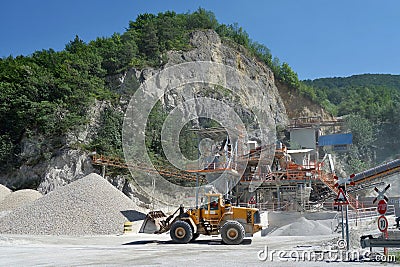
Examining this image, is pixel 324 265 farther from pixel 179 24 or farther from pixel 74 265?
pixel 179 24

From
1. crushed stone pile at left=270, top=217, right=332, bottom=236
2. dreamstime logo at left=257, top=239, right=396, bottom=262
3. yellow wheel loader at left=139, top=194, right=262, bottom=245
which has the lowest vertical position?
crushed stone pile at left=270, top=217, right=332, bottom=236

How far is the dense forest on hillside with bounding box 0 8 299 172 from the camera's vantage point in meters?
41.6

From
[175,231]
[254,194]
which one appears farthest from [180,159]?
[175,231]

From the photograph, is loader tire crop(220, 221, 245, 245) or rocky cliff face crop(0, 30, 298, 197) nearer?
loader tire crop(220, 221, 245, 245)

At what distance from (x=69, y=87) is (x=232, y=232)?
33.4 m

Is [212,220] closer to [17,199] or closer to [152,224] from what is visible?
[152,224]

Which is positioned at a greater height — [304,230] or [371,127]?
[371,127]

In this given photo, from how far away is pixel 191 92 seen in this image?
60.1 m

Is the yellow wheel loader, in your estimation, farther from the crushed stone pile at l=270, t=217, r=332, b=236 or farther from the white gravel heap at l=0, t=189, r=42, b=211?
the white gravel heap at l=0, t=189, r=42, b=211

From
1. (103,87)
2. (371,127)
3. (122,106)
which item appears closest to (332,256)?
(122,106)

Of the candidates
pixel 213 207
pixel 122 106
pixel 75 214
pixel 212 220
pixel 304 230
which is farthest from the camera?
pixel 122 106

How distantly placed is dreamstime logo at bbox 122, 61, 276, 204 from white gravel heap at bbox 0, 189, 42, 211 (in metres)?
10.6

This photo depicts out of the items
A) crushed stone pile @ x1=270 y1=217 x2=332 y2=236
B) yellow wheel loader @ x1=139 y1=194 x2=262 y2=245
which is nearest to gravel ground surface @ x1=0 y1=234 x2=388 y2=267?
yellow wheel loader @ x1=139 y1=194 x2=262 y2=245

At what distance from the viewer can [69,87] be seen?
4478 cm
